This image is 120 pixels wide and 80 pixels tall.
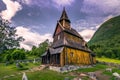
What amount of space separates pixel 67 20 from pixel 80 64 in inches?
579

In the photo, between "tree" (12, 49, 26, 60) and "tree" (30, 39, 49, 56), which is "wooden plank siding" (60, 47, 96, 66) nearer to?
"tree" (12, 49, 26, 60)

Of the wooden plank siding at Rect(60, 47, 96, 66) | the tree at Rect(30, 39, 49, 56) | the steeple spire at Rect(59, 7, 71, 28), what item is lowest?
the wooden plank siding at Rect(60, 47, 96, 66)

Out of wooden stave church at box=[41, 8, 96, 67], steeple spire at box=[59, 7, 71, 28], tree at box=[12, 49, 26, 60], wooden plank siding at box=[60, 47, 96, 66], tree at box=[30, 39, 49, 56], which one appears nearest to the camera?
wooden plank siding at box=[60, 47, 96, 66]

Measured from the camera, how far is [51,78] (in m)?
27.3

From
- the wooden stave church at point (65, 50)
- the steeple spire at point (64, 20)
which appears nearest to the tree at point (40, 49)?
the wooden stave church at point (65, 50)

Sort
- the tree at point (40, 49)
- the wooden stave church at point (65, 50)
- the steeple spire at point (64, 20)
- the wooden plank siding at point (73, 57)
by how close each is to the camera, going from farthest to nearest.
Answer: the tree at point (40, 49), the steeple spire at point (64, 20), the wooden stave church at point (65, 50), the wooden plank siding at point (73, 57)

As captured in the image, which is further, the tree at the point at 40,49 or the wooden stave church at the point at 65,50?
the tree at the point at 40,49

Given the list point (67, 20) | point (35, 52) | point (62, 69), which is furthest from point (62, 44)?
point (35, 52)

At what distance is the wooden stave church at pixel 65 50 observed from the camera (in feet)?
132

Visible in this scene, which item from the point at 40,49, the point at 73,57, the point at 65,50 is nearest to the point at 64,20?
the point at 65,50

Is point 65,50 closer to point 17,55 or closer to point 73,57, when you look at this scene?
point 73,57

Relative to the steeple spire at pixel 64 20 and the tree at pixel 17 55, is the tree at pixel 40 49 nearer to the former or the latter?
the tree at pixel 17 55

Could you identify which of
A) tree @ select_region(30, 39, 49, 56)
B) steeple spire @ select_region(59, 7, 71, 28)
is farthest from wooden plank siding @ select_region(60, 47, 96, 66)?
tree @ select_region(30, 39, 49, 56)

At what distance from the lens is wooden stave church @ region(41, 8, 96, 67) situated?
4038cm
